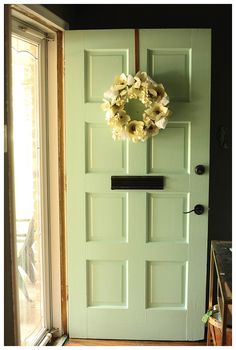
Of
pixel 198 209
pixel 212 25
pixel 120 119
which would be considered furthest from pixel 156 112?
pixel 212 25

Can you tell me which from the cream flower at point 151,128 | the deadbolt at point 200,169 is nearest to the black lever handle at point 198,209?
the deadbolt at point 200,169

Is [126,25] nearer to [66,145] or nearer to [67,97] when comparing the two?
[67,97]

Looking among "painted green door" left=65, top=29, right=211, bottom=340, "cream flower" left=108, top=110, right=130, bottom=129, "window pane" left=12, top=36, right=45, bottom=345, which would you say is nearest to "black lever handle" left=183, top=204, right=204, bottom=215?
"painted green door" left=65, top=29, right=211, bottom=340

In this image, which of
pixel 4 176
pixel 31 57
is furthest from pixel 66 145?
pixel 4 176

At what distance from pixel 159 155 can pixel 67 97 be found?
27.7 inches

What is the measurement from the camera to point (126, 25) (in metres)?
2.87

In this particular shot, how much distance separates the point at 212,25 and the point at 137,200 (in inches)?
51.6

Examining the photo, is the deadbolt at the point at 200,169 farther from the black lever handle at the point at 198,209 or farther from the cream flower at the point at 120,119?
the cream flower at the point at 120,119

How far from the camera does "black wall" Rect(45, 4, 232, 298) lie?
9.32 ft

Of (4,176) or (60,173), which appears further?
(60,173)

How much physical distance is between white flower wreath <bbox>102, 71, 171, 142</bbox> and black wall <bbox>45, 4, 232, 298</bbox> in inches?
21.4

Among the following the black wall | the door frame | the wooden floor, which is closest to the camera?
the door frame

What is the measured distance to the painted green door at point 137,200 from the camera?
262cm

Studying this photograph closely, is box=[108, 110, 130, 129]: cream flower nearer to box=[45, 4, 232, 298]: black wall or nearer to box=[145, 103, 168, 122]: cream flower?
box=[145, 103, 168, 122]: cream flower
